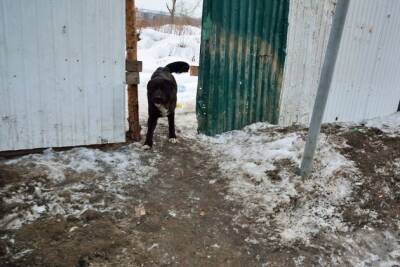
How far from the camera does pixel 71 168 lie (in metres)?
4.14

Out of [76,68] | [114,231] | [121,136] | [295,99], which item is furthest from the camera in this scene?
[295,99]

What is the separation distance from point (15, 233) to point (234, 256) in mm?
1907

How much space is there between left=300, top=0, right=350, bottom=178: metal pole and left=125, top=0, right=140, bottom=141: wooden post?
2.47 m

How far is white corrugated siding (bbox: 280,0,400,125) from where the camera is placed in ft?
19.5

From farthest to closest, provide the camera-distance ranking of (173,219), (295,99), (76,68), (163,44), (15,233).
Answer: (163,44)
(295,99)
(76,68)
(173,219)
(15,233)

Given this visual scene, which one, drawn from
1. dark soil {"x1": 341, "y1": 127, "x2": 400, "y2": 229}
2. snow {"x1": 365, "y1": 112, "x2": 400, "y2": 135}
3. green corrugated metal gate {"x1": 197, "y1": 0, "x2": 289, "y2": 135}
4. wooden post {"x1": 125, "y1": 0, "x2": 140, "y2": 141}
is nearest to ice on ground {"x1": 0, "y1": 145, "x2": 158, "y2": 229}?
wooden post {"x1": 125, "y1": 0, "x2": 140, "y2": 141}

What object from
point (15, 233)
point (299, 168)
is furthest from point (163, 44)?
point (15, 233)

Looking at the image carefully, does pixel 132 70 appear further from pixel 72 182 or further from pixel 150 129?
pixel 72 182

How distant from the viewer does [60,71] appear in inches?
172

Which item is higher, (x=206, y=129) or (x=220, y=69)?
(x=220, y=69)

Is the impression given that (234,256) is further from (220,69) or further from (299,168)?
(220,69)

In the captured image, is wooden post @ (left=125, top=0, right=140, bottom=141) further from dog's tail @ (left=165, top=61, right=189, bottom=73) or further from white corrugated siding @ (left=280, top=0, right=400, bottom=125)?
white corrugated siding @ (left=280, top=0, right=400, bottom=125)

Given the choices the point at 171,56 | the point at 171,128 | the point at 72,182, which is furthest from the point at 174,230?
the point at 171,56

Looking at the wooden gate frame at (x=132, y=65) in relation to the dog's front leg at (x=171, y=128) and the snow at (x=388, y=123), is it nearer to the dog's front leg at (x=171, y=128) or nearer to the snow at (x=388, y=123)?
the dog's front leg at (x=171, y=128)
